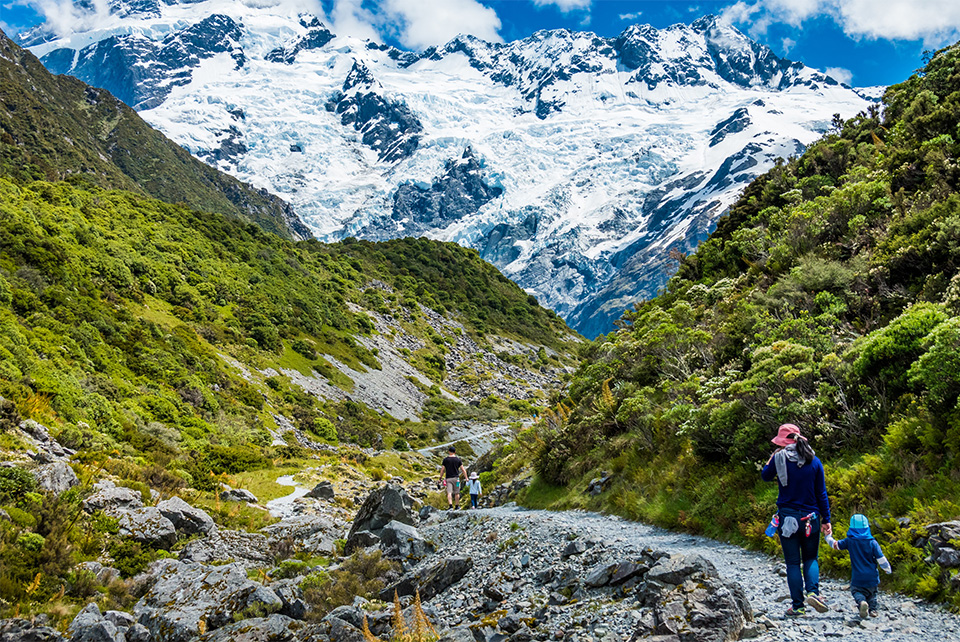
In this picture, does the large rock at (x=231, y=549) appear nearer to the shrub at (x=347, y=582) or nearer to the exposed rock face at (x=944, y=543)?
the shrub at (x=347, y=582)

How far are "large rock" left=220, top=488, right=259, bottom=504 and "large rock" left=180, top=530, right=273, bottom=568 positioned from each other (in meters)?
4.34

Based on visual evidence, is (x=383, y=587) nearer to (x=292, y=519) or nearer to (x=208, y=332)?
(x=292, y=519)

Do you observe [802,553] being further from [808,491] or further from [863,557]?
[808,491]

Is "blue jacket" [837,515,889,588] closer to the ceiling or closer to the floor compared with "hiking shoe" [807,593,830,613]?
closer to the ceiling

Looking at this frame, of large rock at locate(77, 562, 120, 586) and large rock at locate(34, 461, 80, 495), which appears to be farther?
large rock at locate(34, 461, 80, 495)

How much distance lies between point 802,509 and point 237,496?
61.1 feet

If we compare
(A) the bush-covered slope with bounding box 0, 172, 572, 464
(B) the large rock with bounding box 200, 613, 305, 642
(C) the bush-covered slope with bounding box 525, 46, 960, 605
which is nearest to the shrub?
(B) the large rock with bounding box 200, 613, 305, 642

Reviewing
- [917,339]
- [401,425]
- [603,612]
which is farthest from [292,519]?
[401,425]

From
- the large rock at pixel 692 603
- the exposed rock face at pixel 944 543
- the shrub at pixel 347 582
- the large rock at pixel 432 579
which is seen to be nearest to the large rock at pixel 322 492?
the shrub at pixel 347 582

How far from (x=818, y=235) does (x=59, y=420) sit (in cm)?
2357

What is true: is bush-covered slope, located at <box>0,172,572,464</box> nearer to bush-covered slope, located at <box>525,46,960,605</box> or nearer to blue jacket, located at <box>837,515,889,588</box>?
bush-covered slope, located at <box>525,46,960,605</box>

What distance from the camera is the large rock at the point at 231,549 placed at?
1353 cm

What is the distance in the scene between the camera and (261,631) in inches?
361

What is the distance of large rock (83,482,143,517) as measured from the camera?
1360 centimetres
